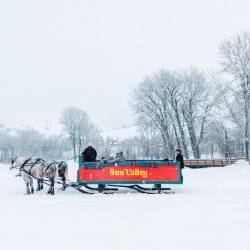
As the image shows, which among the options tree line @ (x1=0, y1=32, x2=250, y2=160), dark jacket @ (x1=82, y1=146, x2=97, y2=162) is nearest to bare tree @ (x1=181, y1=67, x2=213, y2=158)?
tree line @ (x1=0, y1=32, x2=250, y2=160)

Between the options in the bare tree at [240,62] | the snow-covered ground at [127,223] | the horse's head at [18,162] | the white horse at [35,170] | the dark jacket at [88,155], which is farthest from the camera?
the bare tree at [240,62]

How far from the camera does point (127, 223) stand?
995 cm

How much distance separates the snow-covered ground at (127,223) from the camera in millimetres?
7926

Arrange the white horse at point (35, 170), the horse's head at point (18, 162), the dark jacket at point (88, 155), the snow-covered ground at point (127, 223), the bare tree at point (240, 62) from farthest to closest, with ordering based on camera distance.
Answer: the bare tree at point (240, 62) → the horse's head at point (18, 162) → the dark jacket at point (88, 155) → the white horse at point (35, 170) → the snow-covered ground at point (127, 223)

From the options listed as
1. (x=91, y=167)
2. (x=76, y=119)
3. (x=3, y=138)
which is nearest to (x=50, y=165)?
(x=91, y=167)

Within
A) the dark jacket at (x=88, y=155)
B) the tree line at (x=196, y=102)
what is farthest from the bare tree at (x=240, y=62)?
the dark jacket at (x=88, y=155)

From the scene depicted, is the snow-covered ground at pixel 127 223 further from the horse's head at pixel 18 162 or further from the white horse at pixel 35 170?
the horse's head at pixel 18 162

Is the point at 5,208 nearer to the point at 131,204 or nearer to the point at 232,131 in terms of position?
the point at 131,204

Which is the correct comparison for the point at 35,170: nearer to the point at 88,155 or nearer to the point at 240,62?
the point at 88,155

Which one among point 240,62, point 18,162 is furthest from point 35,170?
point 240,62

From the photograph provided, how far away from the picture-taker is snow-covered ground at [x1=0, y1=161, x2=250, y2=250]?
7926 mm

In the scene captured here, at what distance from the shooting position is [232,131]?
5866 centimetres

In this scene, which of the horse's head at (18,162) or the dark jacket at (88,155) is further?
the horse's head at (18,162)

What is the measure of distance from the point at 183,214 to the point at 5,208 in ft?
17.1
